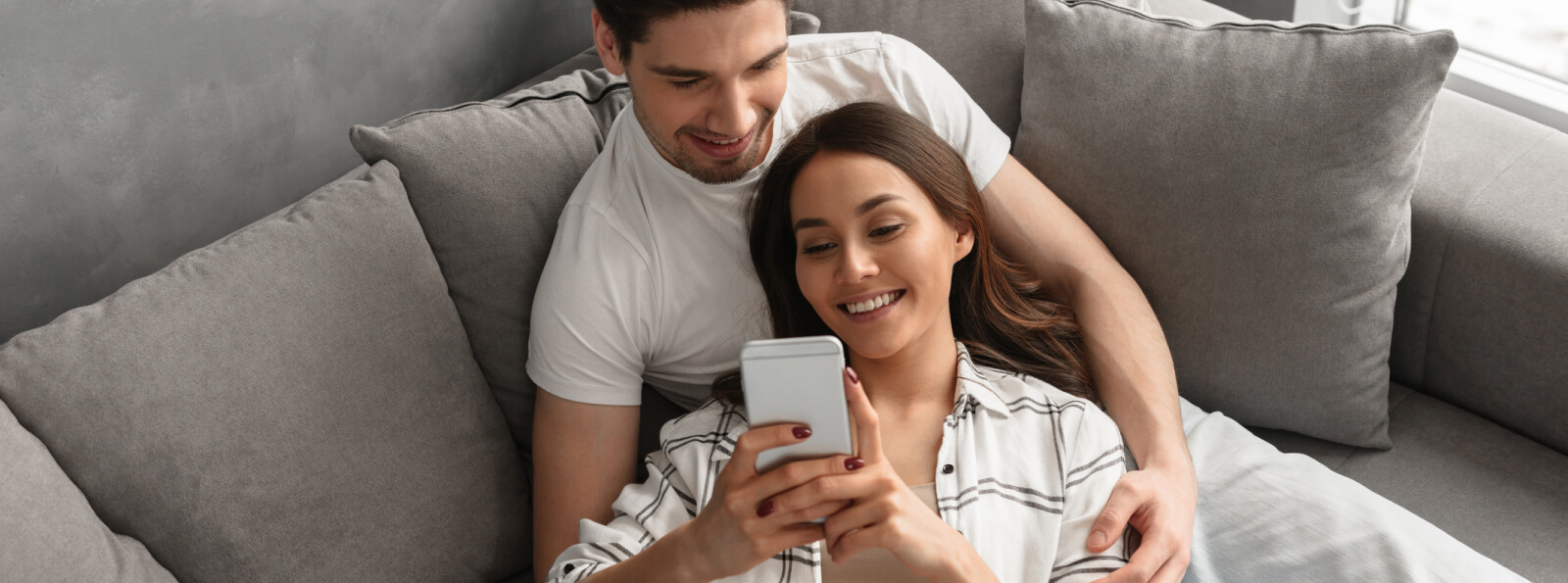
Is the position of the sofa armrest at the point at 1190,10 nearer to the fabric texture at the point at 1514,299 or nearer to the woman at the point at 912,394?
the fabric texture at the point at 1514,299

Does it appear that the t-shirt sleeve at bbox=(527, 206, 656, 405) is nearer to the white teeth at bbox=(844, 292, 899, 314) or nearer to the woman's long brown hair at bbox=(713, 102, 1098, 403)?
the woman's long brown hair at bbox=(713, 102, 1098, 403)

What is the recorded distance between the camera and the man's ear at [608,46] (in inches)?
58.3

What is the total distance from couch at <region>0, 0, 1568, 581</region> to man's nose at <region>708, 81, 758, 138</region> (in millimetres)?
315

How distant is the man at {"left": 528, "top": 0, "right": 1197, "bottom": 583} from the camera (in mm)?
1392

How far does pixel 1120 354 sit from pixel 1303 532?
0.33 meters

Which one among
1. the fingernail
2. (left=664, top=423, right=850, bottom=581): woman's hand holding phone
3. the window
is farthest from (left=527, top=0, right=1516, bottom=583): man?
the window

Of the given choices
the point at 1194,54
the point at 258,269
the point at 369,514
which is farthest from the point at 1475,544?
the point at 258,269

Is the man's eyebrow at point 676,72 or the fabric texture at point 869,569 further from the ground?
the man's eyebrow at point 676,72

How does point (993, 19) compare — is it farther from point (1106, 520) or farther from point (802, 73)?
point (1106, 520)

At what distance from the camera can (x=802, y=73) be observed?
171 cm

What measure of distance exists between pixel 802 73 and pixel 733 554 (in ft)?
2.73

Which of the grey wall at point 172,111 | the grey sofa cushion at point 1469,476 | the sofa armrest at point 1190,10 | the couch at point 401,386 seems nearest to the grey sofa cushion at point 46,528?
the couch at point 401,386

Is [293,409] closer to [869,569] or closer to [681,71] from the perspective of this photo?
[681,71]

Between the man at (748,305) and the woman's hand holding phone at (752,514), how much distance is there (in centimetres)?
36
